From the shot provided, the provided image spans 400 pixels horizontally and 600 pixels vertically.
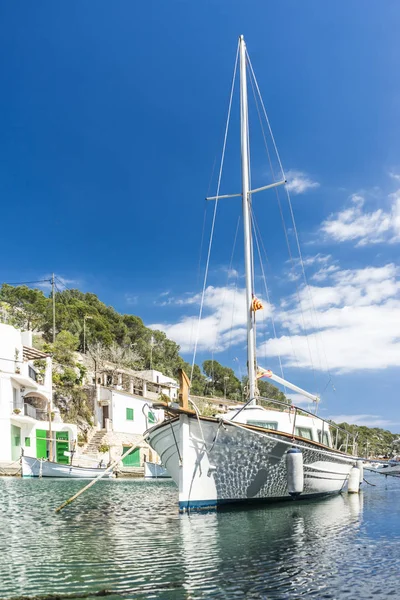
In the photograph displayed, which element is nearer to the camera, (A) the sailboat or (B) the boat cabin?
(A) the sailboat

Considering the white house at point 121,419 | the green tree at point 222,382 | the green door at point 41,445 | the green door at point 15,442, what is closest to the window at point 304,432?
the green door at point 15,442

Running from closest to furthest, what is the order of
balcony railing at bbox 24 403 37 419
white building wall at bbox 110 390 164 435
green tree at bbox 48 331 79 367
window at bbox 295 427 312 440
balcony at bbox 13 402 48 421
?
window at bbox 295 427 312 440 < balcony at bbox 13 402 48 421 < balcony railing at bbox 24 403 37 419 < white building wall at bbox 110 390 164 435 < green tree at bbox 48 331 79 367

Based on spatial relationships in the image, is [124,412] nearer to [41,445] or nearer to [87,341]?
[41,445]

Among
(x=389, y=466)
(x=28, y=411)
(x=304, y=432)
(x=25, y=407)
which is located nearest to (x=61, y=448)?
(x=28, y=411)

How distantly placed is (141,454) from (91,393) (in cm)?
768

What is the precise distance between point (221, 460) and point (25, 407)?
91.3 ft

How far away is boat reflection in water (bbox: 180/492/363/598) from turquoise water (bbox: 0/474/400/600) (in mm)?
17

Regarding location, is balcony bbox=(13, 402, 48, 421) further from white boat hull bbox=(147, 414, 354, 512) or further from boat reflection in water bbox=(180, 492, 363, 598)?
boat reflection in water bbox=(180, 492, 363, 598)

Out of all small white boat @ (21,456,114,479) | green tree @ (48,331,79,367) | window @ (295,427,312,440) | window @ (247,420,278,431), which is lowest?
small white boat @ (21,456,114,479)

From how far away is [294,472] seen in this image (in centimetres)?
1603

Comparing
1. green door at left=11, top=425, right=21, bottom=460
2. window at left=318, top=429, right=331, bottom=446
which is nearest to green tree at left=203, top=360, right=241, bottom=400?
green door at left=11, top=425, right=21, bottom=460

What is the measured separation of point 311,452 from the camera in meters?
18.0

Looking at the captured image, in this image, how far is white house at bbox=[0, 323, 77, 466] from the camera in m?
37.0

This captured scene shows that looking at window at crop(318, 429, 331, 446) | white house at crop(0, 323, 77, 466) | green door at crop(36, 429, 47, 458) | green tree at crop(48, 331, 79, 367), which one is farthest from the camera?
green tree at crop(48, 331, 79, 367)
